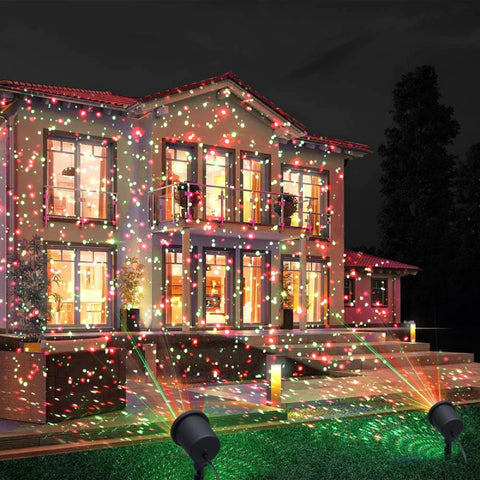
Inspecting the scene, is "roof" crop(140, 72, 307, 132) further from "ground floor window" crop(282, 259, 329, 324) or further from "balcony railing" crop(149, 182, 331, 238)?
"ground floor window" crop(282, 259, 329, 324)

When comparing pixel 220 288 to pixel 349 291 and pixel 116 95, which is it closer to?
pixel 116 95

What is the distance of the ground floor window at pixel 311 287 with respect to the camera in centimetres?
2245

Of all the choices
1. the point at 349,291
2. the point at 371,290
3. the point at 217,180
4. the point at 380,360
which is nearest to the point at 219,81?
the point at 217,180

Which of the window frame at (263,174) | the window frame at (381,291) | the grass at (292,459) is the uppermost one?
the window frame at (263,174)

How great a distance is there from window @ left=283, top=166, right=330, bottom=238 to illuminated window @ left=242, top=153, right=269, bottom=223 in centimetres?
121

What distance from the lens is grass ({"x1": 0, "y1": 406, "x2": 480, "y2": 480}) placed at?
776 centimetres

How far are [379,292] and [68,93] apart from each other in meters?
14.4

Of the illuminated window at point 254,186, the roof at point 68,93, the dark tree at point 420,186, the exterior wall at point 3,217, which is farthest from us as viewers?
the dark tree at point 420,186

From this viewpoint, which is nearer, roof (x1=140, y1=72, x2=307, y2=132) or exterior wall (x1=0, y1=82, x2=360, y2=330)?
exterior wall (x1=0, y1=82, x2=360, y2=330)

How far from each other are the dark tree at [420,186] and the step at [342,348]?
24.0 metres

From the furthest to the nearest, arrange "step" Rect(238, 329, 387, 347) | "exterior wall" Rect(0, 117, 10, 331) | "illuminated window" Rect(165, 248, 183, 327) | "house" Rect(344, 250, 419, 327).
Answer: "house" Rect(344, 250, 419, 327) → "illuminated window" Rect(165, 248, 183, 327) → "exterior wall" Rect(0, 117, 10, 331) → "step" Rect(238, 329, 387, 347)

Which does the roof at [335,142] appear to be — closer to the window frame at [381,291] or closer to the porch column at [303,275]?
the porch column at [303,275]

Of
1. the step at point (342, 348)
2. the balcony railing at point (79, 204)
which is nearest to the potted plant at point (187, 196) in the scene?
the balcony railing at point (79, 204)

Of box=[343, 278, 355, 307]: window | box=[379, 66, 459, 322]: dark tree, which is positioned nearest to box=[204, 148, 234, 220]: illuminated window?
box=[343, 278, 355, 307]: window
